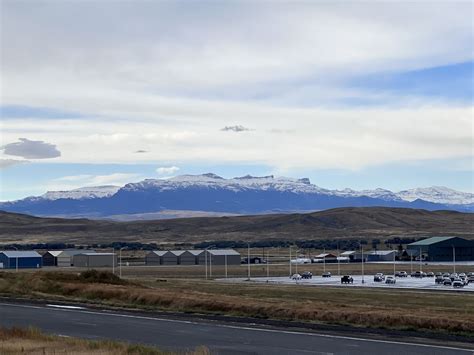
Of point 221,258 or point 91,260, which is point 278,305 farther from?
point 221,258

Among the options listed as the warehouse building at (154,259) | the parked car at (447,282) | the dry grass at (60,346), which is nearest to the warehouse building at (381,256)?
the warehouse building at (154,259)

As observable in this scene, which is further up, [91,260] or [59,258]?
[59,258]

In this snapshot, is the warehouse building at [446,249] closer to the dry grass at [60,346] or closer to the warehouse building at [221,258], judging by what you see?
the warehouse building at [221,258]

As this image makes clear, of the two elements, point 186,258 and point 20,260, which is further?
point 186,258

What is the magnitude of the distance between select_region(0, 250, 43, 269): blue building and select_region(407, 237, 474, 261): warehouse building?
201 ft

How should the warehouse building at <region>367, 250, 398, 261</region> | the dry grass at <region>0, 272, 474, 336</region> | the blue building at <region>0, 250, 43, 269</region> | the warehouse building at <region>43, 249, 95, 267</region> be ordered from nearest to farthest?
1. the dry grass at <region>0, 272, 474, 336</region>
2. the blue building at <region>0, 250, 43, 269</region>
3. the warehouse building at <region>43, 249, 95, 267</region>
4. the warehouse building at <region>367, 250, 398, 261</region>

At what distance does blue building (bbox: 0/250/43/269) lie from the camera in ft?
408

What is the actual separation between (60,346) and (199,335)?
6.76 m

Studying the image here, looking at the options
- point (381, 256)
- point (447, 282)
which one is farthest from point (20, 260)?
point (447, 282)

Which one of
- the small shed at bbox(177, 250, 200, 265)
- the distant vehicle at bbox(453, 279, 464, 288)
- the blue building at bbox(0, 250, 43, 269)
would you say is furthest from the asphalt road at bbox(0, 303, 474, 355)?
the small shed at bbox(177, 250, 200, 265)

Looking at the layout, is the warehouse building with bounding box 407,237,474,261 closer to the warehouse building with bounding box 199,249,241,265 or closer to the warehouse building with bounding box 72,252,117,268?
the warehouse building with bounding box 199,249,241,265

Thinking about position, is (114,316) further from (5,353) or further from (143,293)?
(5,353)

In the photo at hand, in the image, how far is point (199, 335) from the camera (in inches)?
1192

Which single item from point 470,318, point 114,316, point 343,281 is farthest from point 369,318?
point 343,281
